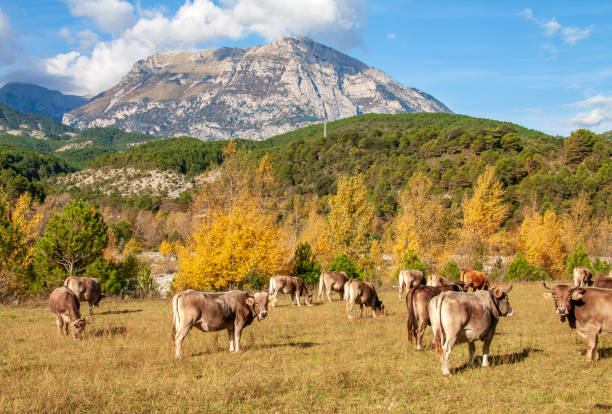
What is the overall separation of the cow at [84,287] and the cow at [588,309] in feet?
59.7

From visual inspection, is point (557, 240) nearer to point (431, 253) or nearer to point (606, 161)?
point (431, 253)

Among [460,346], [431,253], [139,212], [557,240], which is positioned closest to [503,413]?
[460,346]

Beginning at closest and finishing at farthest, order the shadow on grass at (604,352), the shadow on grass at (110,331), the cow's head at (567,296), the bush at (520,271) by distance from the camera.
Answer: the cow's head at (567,296), the shadow on grass at (604,352), the shadow on grass at (110,331), the bush at (520,271)

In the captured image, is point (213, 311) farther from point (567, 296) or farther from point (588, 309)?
point (588, 309)

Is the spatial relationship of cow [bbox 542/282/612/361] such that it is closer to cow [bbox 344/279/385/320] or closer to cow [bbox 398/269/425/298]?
cow [bbox 344/279/385/320]

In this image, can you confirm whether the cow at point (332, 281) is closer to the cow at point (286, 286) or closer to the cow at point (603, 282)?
the cow at point (286, 286)

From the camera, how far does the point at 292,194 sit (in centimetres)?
10500

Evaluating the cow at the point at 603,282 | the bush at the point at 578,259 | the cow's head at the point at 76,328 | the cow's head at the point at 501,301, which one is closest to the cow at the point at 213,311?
the cow's head at the point at 76,328

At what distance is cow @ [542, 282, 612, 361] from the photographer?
10.1 m

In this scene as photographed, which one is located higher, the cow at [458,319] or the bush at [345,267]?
the cow at [458,319]

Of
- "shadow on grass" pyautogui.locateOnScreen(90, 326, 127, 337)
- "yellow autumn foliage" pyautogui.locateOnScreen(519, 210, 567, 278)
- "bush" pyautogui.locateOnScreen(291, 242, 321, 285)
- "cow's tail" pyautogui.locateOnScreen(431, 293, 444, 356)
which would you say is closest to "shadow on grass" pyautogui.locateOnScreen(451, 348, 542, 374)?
"cow's tail" pyautogui.locateOnScreen(431, 293, 444, 356)

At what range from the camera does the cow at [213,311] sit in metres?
10.1

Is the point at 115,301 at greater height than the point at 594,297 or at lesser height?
lesser

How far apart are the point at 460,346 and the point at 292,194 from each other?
93.6 meters
